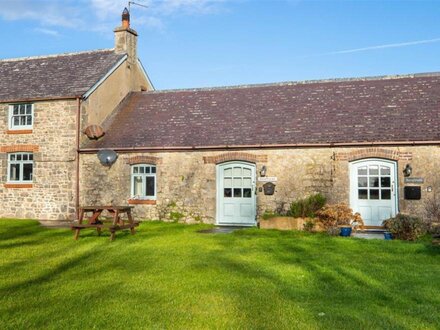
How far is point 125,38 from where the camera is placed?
2127 centimetres

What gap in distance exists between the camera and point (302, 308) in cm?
605

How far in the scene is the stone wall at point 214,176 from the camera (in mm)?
14984

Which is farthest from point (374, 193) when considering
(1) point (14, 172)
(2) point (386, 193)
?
(1) point (14, 172)

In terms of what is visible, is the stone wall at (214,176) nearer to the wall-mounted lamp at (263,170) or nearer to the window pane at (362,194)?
the wall-mounted lamp at (263,170)

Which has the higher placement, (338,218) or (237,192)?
(237,192)

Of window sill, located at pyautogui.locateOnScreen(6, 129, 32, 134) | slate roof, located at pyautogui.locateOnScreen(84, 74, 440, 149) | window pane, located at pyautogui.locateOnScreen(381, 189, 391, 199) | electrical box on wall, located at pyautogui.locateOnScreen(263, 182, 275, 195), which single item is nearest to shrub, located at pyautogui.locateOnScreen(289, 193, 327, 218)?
electrical box on wall, located at pyautogui.locateOnScreen(263, 182, 275, 195)

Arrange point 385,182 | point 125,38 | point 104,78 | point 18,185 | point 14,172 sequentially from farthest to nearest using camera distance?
point 125,38 < point 104,78 < point 14,172 < point 18,185 < point 385,182

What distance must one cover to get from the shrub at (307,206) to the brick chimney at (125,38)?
1137 centimetres

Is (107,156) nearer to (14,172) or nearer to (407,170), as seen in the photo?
(14,172)

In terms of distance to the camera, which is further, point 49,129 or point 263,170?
point 49,129

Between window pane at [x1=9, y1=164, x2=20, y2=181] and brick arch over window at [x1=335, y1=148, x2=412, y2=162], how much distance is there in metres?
13.0

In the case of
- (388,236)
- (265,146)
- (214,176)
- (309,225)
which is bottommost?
(388,236)

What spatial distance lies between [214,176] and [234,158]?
100 cm

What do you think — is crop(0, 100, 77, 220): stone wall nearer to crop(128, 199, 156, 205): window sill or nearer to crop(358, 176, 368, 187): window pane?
crop(128, 199, 156, 205): window sill
